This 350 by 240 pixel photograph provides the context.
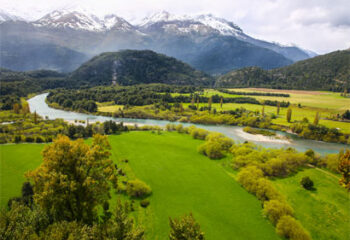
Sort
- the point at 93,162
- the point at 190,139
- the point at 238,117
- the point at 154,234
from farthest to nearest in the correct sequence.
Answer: the point at 238,117 → the point at 190,139 → the point at 154,234 → the point at 93,162

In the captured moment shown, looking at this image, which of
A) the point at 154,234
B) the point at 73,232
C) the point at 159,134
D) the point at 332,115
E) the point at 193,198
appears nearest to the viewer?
the point at 73,232

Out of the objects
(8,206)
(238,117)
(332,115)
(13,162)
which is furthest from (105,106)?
(332,115)

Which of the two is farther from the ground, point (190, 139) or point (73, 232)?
point (73, 232)

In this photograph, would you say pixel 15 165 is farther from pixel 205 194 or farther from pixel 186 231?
pixel 186 231

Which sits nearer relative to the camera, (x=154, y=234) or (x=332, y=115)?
(x=154, y=234)

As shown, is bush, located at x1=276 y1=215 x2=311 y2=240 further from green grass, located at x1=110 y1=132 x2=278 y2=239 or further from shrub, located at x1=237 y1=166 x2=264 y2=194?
shrub, located at x1=237 y1=166 x2=264 y2=194

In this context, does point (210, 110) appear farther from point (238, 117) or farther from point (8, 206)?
point (8, 206)

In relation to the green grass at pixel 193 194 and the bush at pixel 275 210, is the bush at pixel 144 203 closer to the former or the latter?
the green grass at pixel 193 194

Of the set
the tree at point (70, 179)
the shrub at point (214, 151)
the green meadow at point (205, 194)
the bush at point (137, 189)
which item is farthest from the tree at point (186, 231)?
the shrub at point (214, 151)
